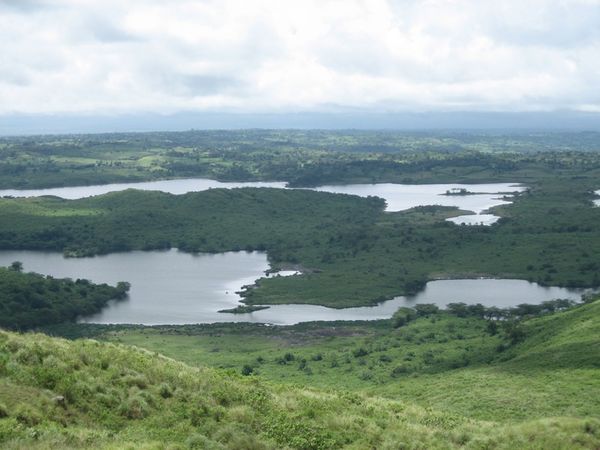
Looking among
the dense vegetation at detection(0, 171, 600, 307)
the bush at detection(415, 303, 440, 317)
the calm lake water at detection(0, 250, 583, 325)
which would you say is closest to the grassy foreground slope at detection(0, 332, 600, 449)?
the bush at detection(415, 303, 440, 317)

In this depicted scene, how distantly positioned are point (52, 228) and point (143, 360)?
6729 inches

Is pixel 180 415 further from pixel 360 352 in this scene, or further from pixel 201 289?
pixel 201 289

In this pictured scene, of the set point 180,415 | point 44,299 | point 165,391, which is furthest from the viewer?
point 44,299

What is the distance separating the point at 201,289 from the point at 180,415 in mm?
111361

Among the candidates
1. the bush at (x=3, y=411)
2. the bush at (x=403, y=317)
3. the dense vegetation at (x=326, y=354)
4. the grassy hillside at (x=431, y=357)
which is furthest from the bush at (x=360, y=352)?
the bush at (x=3, y=411)

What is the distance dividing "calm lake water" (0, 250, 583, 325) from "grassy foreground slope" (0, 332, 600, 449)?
271 feet

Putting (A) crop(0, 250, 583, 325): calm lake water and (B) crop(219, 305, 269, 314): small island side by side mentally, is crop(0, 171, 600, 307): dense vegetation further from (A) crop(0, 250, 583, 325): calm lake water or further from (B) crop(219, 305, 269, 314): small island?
(A) crop(0, 250, 583, 325): calm lake water

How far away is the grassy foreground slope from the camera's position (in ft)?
75.2

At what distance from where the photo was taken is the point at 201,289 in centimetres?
13638

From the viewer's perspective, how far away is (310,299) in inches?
4936

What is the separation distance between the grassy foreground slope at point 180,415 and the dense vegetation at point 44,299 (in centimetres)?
8241

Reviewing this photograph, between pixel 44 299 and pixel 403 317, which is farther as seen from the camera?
pixel 44 299

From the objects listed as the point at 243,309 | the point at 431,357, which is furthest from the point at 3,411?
the point at 243,309

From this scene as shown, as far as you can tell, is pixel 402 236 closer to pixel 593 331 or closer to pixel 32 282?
pixel 32 282
